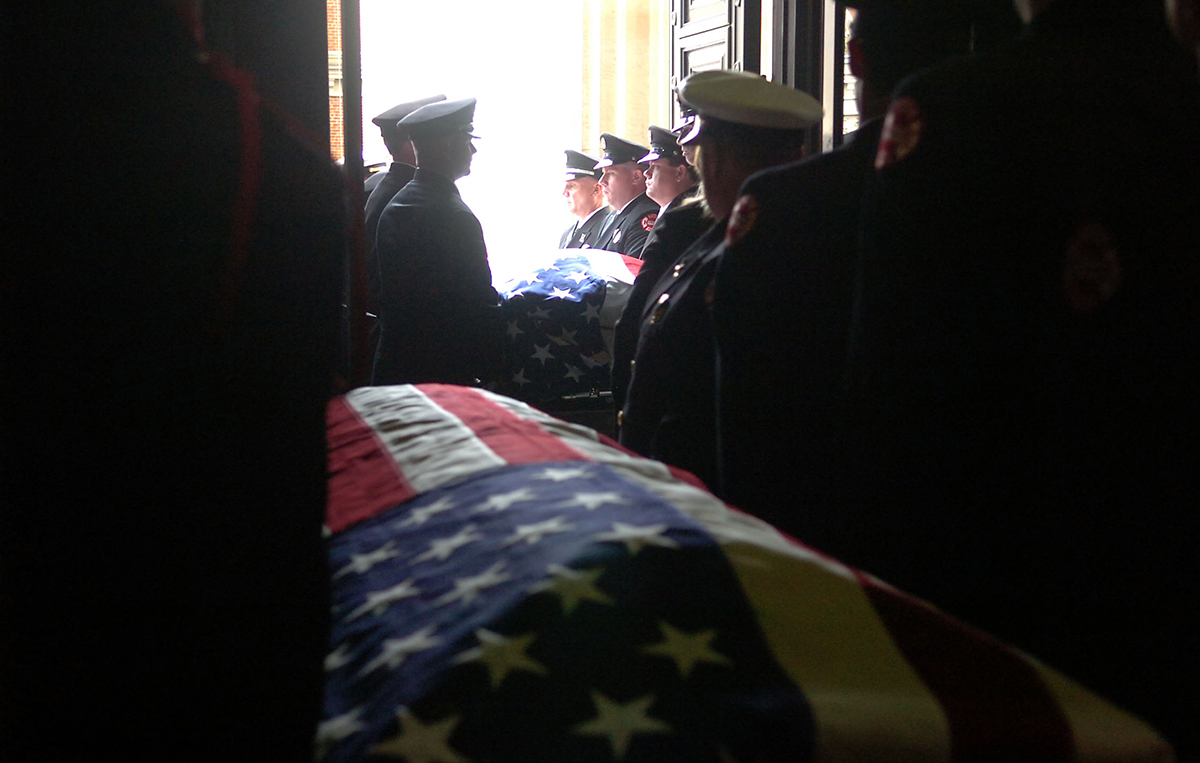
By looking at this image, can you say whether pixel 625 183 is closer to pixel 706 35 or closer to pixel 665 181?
pixel 665 181

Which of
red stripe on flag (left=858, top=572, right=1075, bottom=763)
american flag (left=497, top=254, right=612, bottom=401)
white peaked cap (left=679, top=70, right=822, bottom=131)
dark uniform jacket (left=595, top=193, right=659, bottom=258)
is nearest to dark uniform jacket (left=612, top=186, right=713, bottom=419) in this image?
white peaked cap (left=679, top=70, right=822, bottom=131)

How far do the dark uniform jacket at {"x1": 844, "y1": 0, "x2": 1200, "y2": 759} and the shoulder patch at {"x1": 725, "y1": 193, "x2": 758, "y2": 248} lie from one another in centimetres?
47

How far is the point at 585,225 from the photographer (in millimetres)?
6352

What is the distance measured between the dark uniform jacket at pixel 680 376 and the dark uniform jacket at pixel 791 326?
40 centimetres

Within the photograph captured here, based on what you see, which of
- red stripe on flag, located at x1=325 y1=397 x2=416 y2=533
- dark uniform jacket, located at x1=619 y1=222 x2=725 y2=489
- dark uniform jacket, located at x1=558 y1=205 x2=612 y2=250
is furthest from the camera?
dark uniform jacket, located at x1=558 y1=205 x2=612 y2=250

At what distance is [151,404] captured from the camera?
61 centimetres

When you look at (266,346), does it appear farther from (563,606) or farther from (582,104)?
(582,104)

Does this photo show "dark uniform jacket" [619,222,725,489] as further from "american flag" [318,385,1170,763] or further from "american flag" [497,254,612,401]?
"american flag" [497,254,612,401]

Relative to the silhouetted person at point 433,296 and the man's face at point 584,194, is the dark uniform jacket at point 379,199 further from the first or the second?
the man's face at point 584,194

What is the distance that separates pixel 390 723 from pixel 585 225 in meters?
5.70

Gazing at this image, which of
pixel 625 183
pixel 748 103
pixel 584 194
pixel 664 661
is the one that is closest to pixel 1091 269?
pixel 664 661

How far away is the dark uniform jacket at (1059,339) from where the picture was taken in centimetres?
96

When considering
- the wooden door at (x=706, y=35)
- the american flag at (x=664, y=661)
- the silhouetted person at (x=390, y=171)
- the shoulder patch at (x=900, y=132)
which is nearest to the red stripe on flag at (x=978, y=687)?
the american flag at (x=664, y=661)

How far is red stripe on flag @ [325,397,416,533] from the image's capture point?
4.36 feet
